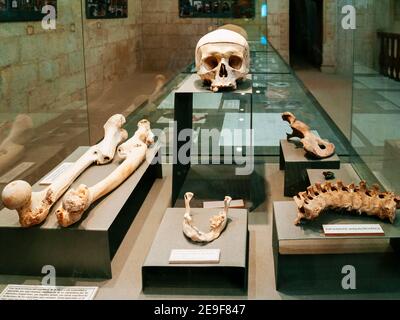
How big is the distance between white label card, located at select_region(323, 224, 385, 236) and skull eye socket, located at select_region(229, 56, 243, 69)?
4.53ft

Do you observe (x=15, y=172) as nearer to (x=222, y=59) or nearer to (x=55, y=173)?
(x=55, y=173)

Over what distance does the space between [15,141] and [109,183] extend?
0.84 m

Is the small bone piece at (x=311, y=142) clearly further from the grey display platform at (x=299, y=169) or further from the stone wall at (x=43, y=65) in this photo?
the stone wall at (x=43, y=65)

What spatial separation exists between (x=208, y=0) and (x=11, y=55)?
4.88ft

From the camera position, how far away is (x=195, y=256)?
2.44 meters

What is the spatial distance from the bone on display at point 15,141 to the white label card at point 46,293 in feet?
3.58

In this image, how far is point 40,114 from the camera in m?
3.82

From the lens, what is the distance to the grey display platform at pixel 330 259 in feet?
7.91

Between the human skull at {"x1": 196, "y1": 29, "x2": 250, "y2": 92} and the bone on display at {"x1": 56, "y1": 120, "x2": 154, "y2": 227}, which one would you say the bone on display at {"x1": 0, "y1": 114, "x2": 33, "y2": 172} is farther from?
the human skull at {"x1": 196, "y1": 29, "x2": 250, "y2": 92}

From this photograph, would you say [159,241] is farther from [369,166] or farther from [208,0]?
[208,0]

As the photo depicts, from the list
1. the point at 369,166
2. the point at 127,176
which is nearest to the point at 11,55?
the point at 127,176

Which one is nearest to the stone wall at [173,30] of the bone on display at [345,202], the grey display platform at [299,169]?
the grey display platform at [299,169]

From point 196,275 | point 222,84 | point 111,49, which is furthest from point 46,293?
point 111,49

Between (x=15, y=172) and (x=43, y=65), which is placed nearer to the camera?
(x=15, y=172)
